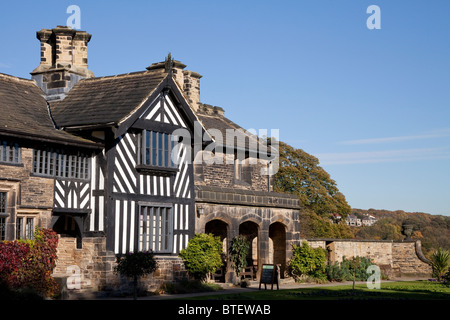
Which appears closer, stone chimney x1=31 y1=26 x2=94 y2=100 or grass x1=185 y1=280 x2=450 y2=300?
grass x1=185 y1=280 x2=450 y2=300

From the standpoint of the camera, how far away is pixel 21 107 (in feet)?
72.1

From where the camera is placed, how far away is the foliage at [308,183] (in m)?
46.8

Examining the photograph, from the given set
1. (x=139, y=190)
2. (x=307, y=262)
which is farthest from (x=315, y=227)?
(x=139, y=190)

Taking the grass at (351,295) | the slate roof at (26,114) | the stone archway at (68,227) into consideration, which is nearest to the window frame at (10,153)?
the slate roof at (26,114)

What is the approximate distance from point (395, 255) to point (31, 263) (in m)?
18.9

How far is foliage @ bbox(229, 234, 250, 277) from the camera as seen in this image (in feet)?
81.3

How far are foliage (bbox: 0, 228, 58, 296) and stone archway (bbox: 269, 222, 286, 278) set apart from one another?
1078cm

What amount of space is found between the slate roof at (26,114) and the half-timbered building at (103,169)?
5cm

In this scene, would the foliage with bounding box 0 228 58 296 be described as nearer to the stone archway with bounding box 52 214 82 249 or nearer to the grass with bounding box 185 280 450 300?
the stone archway with bounding box 52 214 82 249

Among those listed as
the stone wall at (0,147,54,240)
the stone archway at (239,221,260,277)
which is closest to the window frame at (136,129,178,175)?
the stone wall at (0,147,54,240)

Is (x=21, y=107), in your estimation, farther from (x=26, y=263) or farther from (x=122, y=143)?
(x=26, y=263)

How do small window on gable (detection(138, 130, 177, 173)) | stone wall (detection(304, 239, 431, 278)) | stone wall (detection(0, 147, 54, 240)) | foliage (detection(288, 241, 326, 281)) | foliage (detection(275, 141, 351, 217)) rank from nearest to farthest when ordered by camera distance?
stone wall (detection(0, 147, 54, 240)) < small window on gable (detection(138, 130, 177, 173)) < foliage (detection(288, 241, 326, 281)) < stone wall (detection(304, 239, 431, 278)) < foliage (detection(275, 141, 351, 217))

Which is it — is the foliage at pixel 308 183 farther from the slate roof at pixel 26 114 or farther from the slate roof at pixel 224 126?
the slate roof at pixel 26 114
